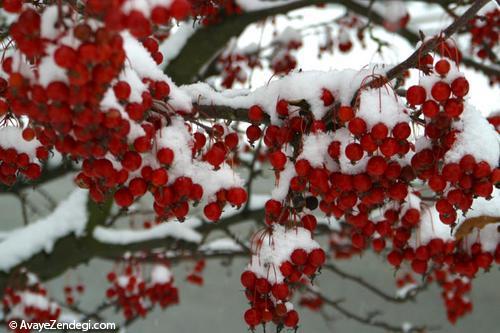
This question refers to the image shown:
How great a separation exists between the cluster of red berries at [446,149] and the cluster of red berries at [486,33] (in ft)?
6.06

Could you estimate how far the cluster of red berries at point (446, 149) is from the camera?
111 cm

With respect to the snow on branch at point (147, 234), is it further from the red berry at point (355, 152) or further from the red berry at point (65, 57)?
the red berry at point (65, 57)

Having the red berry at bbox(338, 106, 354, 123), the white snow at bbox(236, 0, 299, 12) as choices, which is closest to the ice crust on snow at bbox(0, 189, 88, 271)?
the white snow at bbox(236, 0, 299, 12)

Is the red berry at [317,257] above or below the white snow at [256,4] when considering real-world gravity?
below

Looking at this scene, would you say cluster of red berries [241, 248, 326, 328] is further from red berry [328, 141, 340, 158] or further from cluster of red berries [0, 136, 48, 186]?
cluster of red berries [0, 136, 48, 186]

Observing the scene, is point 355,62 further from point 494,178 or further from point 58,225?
point 494,178

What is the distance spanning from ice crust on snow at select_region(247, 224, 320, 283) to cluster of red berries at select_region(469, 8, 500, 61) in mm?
1986

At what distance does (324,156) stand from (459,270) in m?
0.71

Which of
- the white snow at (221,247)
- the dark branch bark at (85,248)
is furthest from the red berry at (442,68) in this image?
the white snow at (221,247)

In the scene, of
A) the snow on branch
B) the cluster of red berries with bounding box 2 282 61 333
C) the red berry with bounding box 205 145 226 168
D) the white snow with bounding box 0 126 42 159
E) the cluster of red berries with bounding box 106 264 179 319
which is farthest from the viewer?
the cluster of red berries with bounding box 106 264 179 319

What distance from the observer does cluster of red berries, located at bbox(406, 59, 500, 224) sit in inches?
43.8

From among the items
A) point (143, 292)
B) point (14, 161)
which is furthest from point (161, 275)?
point (14, 161)

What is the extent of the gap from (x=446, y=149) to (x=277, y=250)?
451mm

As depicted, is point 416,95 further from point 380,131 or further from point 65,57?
point 65,57
